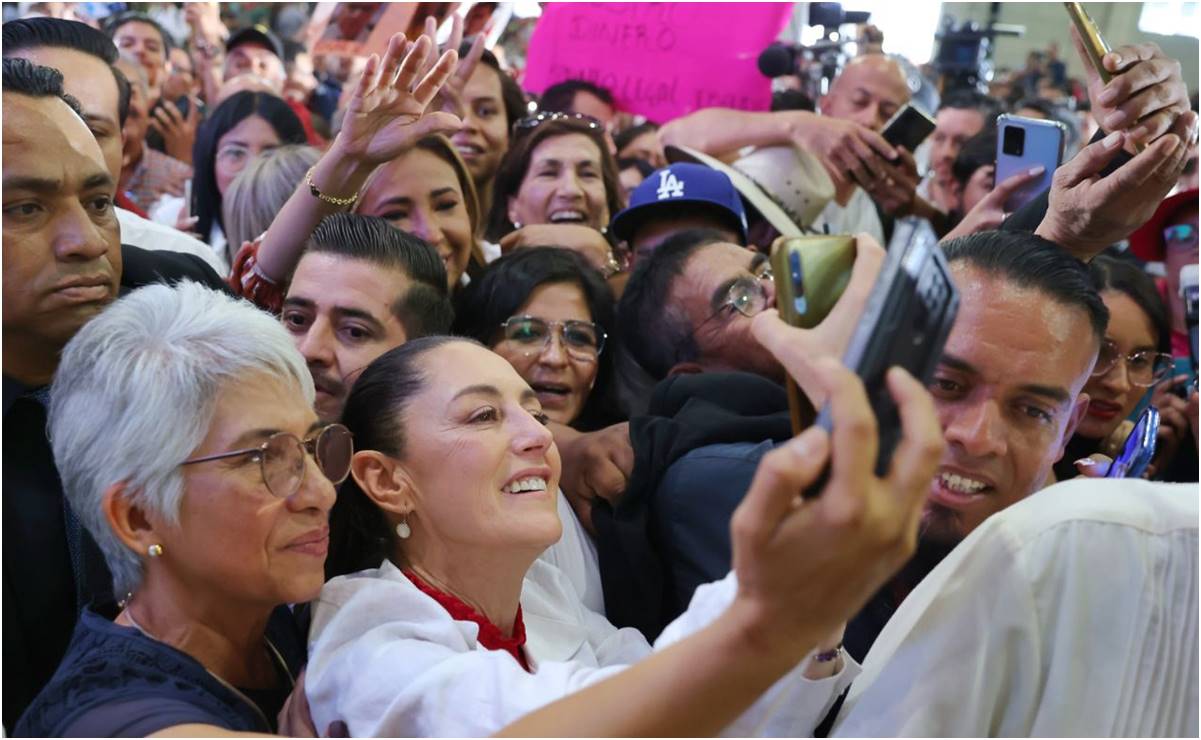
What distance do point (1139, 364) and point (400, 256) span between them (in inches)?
76.5

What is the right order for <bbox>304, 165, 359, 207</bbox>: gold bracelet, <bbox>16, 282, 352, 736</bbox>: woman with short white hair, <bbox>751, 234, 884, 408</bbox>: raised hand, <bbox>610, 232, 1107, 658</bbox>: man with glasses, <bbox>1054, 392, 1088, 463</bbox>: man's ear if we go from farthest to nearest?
<bbox>304, 165, 359, 207</bbox>: gold bracelet < <bbox>1054, 392, 1088, 463</bbox>: man's ear < <bbox>610, 232, 1107, 658</bbox>: man with glasses < <bbox>16, 282, 352, 736</bbox>: woman with short white hair < <bbox>751, 234, 884, 408</bbox>: raised hand

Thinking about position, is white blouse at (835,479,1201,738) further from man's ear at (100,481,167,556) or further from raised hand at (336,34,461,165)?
raised hand at (336,34,461,165)

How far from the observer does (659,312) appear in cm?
307

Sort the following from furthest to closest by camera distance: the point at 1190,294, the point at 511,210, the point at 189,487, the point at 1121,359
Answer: the point at 511,210 → the point at 1190,294 → the point at 1121,359 → the point at 189,487

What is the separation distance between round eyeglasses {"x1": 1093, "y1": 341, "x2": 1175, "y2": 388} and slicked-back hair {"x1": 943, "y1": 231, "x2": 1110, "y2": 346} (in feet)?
3.99

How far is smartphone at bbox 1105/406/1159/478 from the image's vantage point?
103 inches

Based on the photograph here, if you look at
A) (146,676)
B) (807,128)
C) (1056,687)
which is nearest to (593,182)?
(807,128)

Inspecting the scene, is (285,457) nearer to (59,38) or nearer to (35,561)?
(35,561)

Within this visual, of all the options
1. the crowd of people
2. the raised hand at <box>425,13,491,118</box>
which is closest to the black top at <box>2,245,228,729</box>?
the crowd of people

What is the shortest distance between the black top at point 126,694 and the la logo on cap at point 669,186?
82.8 inches

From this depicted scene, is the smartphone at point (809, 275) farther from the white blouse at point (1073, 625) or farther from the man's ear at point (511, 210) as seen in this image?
the man's ear at point (511, 210)

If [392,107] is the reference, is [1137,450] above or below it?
below

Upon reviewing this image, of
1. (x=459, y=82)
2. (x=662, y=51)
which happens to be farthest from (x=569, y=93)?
(x=459, y=82)

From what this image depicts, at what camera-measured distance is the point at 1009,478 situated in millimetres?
2084
